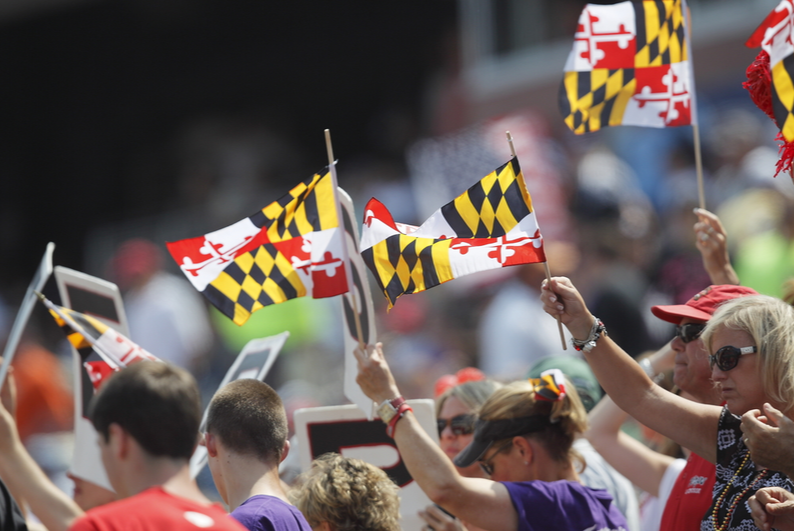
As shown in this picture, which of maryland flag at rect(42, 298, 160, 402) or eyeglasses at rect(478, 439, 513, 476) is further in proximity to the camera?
maryland flag at rect(42, 298, 160, 402)

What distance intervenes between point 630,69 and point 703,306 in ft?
4.42

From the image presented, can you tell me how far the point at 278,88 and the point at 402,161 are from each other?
4.21 meters

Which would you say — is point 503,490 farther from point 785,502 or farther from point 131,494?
point 131,494

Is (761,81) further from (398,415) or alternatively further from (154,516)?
(154,516)

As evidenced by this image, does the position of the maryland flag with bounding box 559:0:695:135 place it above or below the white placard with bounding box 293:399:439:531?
above

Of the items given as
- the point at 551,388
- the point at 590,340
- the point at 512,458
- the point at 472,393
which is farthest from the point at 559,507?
the point at 472,393

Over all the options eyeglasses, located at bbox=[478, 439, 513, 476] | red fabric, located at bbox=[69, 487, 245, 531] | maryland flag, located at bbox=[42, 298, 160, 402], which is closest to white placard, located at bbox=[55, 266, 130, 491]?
maryland flag, located at bbox=[42, 298, 160, 402]

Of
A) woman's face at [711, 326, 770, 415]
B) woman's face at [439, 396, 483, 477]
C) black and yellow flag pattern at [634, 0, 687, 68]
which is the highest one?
black and yellow flag pattern at [634, 0, 687, 68]

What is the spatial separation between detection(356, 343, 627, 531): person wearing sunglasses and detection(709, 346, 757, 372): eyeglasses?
27.1 inches

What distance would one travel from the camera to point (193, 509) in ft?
7.42

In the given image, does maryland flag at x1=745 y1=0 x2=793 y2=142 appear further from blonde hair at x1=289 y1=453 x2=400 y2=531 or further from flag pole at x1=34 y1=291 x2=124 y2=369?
flag pole at x1=34 y1=291 x2=124 y2=369

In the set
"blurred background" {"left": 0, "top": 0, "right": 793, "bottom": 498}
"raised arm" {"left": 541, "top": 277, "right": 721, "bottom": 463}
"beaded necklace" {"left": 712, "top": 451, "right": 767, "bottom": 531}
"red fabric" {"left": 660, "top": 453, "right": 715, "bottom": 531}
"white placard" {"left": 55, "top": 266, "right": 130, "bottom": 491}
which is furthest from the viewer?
"blurred background" {"left": 0, "top": 0, "right": 793, "bottom": 498}

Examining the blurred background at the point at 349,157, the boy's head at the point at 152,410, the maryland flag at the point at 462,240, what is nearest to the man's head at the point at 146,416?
the boy's head at the point at 152,410

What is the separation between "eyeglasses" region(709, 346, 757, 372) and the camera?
9.64ft
